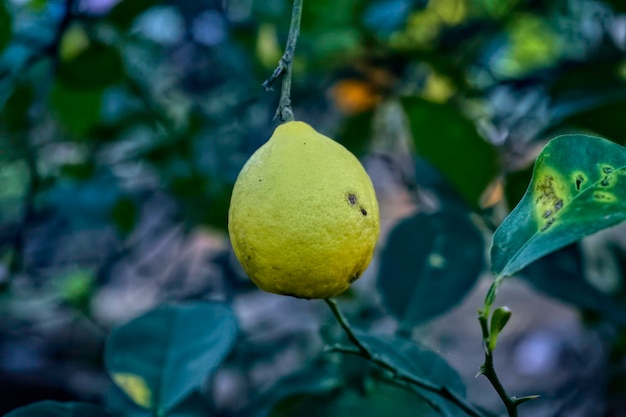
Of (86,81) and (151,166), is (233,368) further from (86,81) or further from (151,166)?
(86,81)

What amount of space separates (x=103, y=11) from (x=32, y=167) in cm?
35

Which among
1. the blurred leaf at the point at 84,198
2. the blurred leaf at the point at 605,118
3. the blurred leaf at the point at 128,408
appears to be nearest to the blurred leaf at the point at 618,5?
the blurred leaf at the point at 605,118

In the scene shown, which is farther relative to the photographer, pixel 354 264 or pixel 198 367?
pixel 198 367

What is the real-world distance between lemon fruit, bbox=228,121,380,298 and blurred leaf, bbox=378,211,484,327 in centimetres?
37

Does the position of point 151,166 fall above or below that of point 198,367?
below

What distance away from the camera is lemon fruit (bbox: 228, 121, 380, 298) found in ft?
1.38

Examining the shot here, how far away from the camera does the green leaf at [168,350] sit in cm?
61

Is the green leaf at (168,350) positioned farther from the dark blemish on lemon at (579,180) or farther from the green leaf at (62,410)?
the dark blemish on lemon at (579,180)

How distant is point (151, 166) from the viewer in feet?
4.67

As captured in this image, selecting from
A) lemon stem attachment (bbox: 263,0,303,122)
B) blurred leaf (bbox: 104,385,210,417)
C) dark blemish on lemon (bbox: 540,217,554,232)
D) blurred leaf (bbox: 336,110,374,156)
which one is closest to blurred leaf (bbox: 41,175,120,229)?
blurred leaf (bbox: 336,110,374,156)

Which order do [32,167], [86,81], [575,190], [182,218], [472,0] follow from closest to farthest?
[575,190] < [86,81] < [32,167] < [182,218] < [472,0]

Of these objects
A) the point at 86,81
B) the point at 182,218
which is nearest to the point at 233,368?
the point at 182,218

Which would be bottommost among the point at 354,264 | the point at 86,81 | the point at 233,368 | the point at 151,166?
the point at 233,368

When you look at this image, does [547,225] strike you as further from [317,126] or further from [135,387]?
[317,126]
